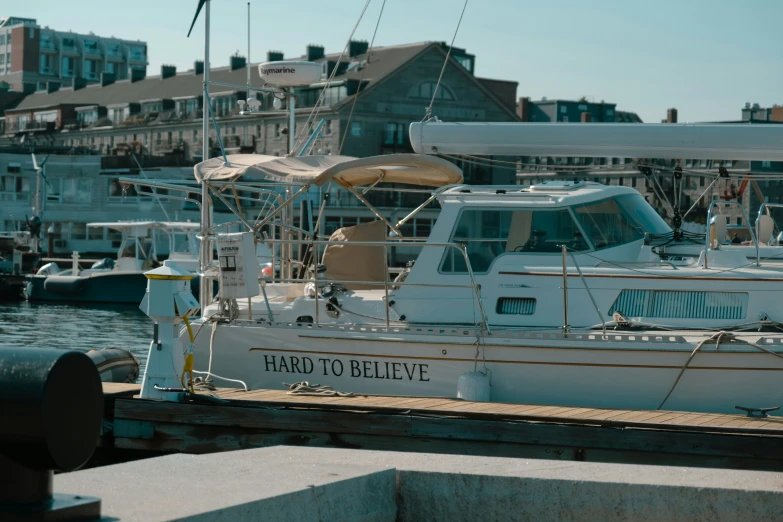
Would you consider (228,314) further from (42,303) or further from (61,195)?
A: (61,195)

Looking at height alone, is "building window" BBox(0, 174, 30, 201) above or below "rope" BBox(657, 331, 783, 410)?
above

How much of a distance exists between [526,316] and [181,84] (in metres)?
82.7

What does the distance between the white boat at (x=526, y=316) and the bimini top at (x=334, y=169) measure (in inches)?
1.0

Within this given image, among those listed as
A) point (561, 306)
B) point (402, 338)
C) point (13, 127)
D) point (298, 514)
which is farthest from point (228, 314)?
point (13, 127)

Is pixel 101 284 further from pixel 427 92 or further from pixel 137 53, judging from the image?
pixel 137 53

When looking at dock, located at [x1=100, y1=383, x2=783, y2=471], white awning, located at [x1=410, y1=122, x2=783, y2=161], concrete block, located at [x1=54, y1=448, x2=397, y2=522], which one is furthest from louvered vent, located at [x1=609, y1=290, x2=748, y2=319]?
concrete block, located at [x1=54, y1=448, x2=397, y2=522]

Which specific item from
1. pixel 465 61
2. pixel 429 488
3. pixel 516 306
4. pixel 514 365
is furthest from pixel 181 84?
pixel 429 488

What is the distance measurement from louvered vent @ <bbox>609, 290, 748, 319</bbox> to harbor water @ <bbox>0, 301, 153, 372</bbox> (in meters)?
14.2

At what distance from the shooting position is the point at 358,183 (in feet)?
45.0

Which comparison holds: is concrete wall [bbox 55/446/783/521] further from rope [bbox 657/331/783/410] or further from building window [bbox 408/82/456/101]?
building window [bbox 408/82/456/101]

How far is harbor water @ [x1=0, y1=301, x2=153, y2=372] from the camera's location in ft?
89.5

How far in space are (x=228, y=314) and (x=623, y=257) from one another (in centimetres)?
449

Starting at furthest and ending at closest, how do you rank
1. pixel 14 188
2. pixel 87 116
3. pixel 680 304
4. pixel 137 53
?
1. pixel 137 53
2. pixel 87 116
3. pixel 14 188
4. pixel 680 304

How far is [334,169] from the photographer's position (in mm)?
11875
